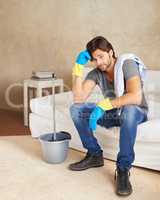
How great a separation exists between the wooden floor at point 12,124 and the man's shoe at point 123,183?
1.49 meters

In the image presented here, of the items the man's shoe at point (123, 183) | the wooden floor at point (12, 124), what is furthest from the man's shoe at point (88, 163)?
the wooden floor at point (12, 124)

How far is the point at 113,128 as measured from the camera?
93.8 inches

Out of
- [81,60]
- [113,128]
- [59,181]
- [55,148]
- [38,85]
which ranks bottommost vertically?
[59,181]

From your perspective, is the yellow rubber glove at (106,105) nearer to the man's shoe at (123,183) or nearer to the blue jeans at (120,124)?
the blue jeans at (120,124)

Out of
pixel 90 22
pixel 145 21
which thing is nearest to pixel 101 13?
pixel 90 22

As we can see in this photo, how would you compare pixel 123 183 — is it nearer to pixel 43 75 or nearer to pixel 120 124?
pixel 120 124

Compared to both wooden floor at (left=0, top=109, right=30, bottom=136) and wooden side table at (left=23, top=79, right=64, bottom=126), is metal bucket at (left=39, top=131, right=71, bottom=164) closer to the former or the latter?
wooden floor at (left=0, top=109, right=30, bottom=136)

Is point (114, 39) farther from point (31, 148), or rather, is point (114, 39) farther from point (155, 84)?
point (31, 148)

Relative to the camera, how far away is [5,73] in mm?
4363

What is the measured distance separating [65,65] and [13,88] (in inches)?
33.9

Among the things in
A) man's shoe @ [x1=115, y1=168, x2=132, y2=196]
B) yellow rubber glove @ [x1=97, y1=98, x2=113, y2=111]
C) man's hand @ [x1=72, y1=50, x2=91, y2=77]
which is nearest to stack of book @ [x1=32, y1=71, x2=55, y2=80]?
man's hand @ [x1=72, y1=50, x2=91, y2=77]

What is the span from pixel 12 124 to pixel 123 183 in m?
1.98

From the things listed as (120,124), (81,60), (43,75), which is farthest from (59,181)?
(43,75)

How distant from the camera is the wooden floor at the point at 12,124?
3410 mm
